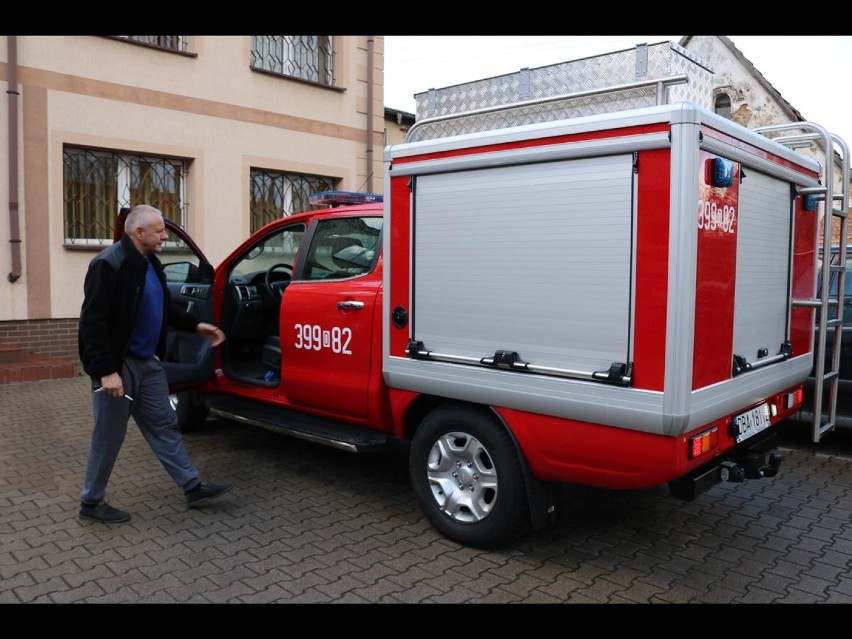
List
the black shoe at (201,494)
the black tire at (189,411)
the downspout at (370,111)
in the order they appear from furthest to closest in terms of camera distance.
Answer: the downspout at (370,111)
the black tire at (189,411)
the black shoe at (201,494)

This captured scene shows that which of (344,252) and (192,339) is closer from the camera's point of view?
(344,252)

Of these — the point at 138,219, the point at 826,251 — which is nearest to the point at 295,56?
the point at 138,219

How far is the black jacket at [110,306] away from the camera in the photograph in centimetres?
400

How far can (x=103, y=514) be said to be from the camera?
427cm

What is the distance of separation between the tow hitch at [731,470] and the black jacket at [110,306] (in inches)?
119

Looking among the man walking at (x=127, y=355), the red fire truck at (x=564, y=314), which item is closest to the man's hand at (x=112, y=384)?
the man walking at (x=127, y=355)

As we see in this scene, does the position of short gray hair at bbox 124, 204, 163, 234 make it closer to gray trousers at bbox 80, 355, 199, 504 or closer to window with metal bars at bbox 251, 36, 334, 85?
gray trousers at bbox 80, 355, 199, 504

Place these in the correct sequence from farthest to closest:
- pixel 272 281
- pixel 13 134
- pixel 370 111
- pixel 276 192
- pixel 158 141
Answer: pixel 370 111, pixel 276 192, pixel 158 141, pixel 13 134, pixel 272 281

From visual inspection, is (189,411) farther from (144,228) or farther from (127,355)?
(144,228)

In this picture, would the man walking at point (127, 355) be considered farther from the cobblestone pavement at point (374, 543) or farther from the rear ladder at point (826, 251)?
the rear ladder at point (826, 251)

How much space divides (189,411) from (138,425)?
2052 millimetres
